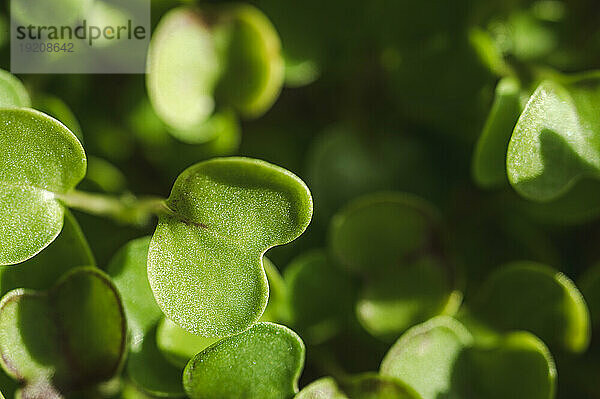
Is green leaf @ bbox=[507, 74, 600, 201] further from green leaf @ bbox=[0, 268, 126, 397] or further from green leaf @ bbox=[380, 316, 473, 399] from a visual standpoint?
green leaf @ bbox=[0, 268, 126, 397]

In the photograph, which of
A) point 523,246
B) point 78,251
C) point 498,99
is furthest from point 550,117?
point 78,251

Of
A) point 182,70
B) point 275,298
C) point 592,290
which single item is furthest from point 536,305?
point 182,70

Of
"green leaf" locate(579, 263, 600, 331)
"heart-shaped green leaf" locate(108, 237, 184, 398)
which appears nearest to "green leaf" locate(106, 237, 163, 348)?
"heart-shaped green leaf" locate(108, 237, 184, 398)

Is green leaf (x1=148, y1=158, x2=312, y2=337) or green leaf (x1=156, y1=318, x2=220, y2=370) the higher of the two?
green leaf (x1=148, y1=158, x2=312, y2=337)

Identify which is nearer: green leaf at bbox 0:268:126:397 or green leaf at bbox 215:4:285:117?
green leaf at bbox 0:268:126:397

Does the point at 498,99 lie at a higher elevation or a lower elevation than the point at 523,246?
higher

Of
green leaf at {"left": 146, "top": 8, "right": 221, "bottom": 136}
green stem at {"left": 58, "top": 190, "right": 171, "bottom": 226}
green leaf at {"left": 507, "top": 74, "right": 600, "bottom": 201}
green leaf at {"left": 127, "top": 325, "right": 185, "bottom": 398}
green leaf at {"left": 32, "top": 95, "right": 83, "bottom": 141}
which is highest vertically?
green leaf at {"left": 507, "top": 74, "right": 600, "bottom": 201}

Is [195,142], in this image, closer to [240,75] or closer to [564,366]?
[240,75]
